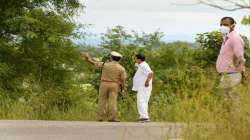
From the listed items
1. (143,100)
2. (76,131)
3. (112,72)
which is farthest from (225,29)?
(112,72)

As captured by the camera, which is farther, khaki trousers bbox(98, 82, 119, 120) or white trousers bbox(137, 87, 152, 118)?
khaki trousers bbox(98, 82, 119, 120)

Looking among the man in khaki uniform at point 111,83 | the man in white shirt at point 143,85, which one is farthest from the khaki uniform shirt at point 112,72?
the man in white shirt at point 143,85

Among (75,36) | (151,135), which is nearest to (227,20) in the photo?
(151,135)

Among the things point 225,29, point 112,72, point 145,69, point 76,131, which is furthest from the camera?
point 112,72

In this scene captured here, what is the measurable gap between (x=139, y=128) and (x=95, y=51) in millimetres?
16136

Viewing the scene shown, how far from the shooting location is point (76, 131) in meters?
14.6

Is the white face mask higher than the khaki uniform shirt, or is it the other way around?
the white face mask

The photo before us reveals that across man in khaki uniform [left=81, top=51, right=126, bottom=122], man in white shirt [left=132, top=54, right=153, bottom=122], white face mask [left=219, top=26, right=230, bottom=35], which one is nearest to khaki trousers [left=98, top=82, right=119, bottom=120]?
man in khaki uniform [left=81, top=51, right=126, bottom=122]

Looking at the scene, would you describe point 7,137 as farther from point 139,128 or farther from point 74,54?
point 74,54

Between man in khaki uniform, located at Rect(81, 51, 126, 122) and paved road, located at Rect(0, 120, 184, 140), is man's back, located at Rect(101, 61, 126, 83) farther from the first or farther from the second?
paved road, located at Rect(0, 120, 184, 140)

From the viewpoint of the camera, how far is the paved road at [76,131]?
13.6 meters

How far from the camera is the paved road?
13.6 meters

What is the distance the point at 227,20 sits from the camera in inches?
500

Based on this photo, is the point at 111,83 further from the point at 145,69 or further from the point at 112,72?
the point at 145,69
